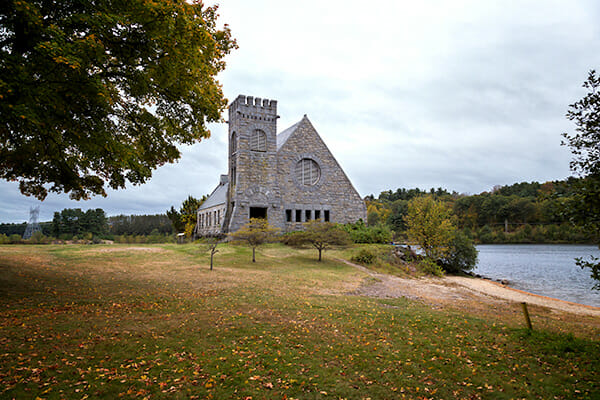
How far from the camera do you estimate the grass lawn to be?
5.17m

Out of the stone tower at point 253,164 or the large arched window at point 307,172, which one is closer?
the stone tower at point 253,164

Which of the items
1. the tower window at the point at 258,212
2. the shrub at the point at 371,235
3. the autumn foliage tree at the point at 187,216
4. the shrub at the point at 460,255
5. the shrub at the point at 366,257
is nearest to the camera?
the shrub at the point at 366,257

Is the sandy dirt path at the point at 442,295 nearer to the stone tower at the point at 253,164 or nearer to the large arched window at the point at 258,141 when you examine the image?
the stone tower at the point at 253,164

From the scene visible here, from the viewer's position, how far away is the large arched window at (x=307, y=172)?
34031 millimetres

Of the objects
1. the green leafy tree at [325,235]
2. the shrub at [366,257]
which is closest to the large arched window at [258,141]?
the green leafy tree at [325,235]

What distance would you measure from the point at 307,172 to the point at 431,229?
13369 millimetres

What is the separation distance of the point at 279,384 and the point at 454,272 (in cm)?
2848

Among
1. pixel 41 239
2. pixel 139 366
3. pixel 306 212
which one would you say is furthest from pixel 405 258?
pixel 41 239

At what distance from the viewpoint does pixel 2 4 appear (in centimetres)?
693

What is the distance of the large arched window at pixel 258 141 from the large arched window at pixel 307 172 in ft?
14.5

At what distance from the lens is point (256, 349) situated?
6.67 metres

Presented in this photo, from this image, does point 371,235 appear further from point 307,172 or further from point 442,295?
point 442,295

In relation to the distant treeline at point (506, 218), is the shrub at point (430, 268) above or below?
below

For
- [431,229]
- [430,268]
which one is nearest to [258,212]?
[431,229]
